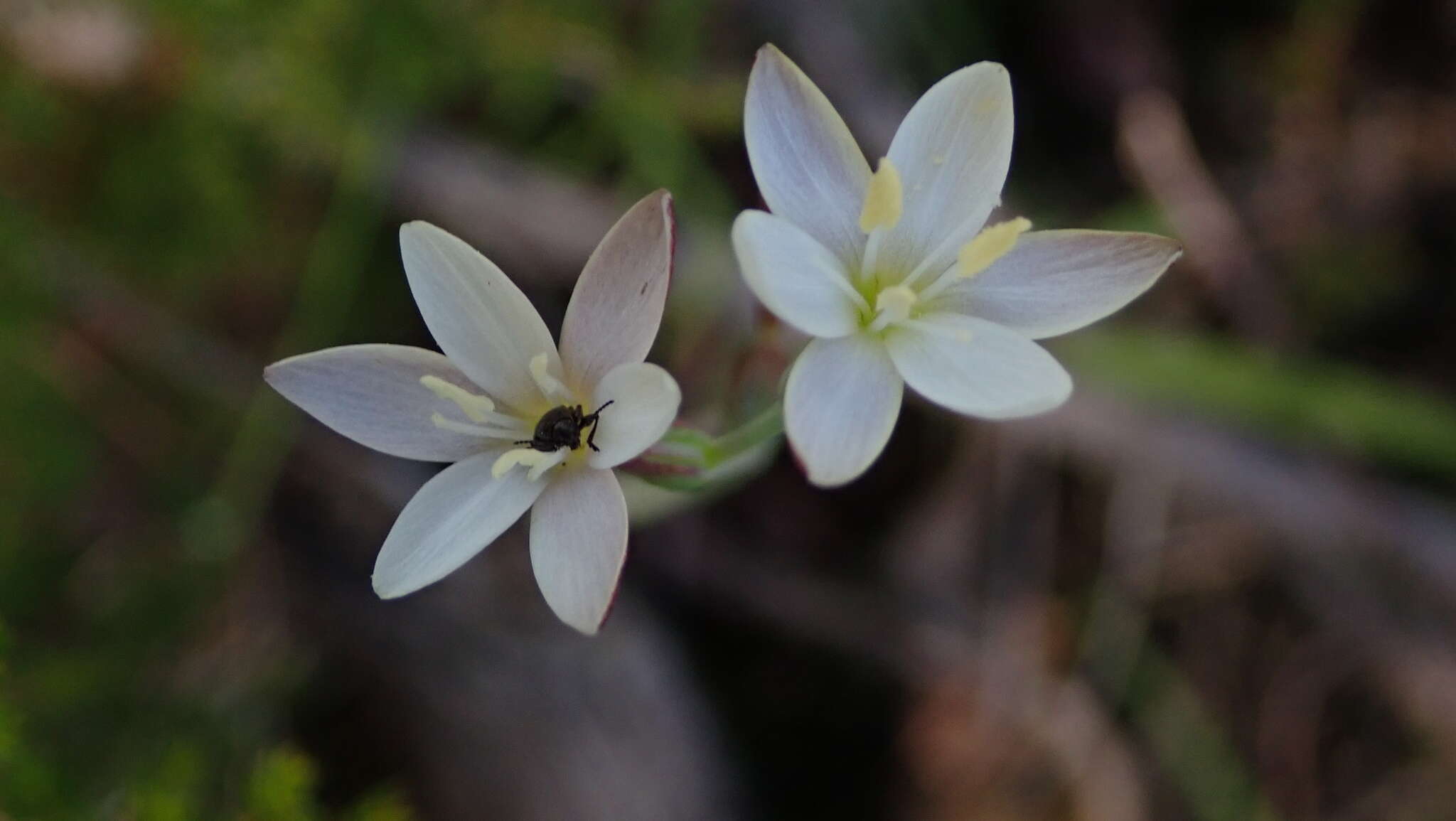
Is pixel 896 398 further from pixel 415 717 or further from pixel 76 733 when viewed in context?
pixel 76 733

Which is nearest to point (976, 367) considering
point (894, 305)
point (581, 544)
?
point (894, 305)

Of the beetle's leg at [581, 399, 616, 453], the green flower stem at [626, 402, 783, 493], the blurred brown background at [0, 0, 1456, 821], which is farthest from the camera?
the blurred brown background at [0, 0, 1456, 821]

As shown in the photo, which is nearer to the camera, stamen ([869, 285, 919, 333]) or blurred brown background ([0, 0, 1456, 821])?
stamen ([869, 285, 919, 333])

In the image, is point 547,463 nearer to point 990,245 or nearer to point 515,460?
point 515,460

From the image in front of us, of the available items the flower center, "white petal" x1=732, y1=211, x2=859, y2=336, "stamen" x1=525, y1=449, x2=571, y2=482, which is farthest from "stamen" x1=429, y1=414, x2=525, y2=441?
"white petal" x1=732, y1=211, x2=859, y2=336

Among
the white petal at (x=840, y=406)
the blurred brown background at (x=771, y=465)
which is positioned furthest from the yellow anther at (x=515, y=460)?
the blurred brown background at (x=771, y=465)

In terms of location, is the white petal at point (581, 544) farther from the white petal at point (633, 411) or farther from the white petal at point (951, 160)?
the white petal at point (951, 160)

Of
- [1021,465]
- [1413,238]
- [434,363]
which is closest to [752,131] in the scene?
[434,363]

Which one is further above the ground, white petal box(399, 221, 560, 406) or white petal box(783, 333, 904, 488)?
white petal box(783, 333, 904, 488)

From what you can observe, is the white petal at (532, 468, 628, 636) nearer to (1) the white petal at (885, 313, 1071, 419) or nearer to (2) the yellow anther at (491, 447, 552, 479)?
(2) the yellow anther at (491, 447, 552, 479)
